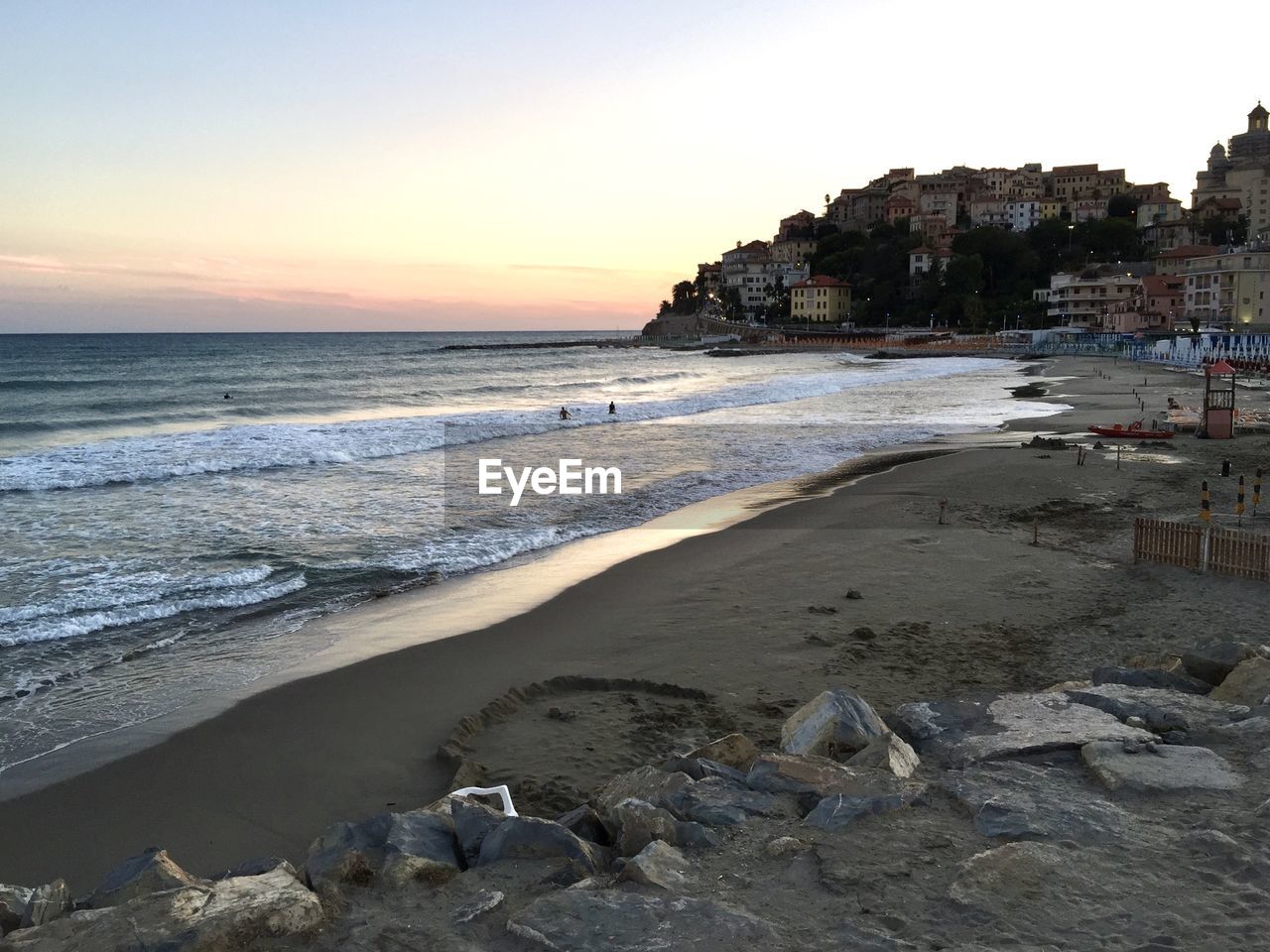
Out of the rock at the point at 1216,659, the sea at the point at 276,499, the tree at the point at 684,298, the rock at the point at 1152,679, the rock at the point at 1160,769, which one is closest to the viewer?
the rock at the point at 1160,769

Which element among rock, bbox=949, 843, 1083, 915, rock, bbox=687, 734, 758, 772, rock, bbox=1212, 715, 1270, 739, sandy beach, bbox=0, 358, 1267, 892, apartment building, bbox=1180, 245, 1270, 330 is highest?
apartment building, bbox=1180, 245, 1270, 330

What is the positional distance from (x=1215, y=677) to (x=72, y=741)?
9634mm

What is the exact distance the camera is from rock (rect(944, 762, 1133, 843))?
4902 mm

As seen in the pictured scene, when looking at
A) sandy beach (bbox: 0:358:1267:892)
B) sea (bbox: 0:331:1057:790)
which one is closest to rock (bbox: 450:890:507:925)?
sandy beach (bbox: 0:358:1267:892)

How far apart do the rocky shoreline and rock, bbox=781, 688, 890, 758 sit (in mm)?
24

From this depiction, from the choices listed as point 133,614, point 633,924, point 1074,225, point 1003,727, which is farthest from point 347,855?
point 1074,225

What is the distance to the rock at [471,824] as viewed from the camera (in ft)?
16.2

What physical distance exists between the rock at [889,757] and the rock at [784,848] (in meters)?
1.08

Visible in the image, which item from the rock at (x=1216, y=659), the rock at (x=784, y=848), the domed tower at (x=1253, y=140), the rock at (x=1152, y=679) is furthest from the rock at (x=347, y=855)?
the domed tower at (x=1253, y=140)

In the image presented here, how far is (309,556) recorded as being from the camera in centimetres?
1367

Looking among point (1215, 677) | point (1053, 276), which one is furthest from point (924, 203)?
point (1215, 677)

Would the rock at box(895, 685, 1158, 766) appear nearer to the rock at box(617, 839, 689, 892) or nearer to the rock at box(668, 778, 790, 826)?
the rock at box(668, 778, 790, 826)

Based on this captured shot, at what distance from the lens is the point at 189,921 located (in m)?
4.03

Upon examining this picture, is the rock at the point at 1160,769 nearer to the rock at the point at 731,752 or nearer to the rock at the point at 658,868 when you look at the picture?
the rock at the point at 731,752
